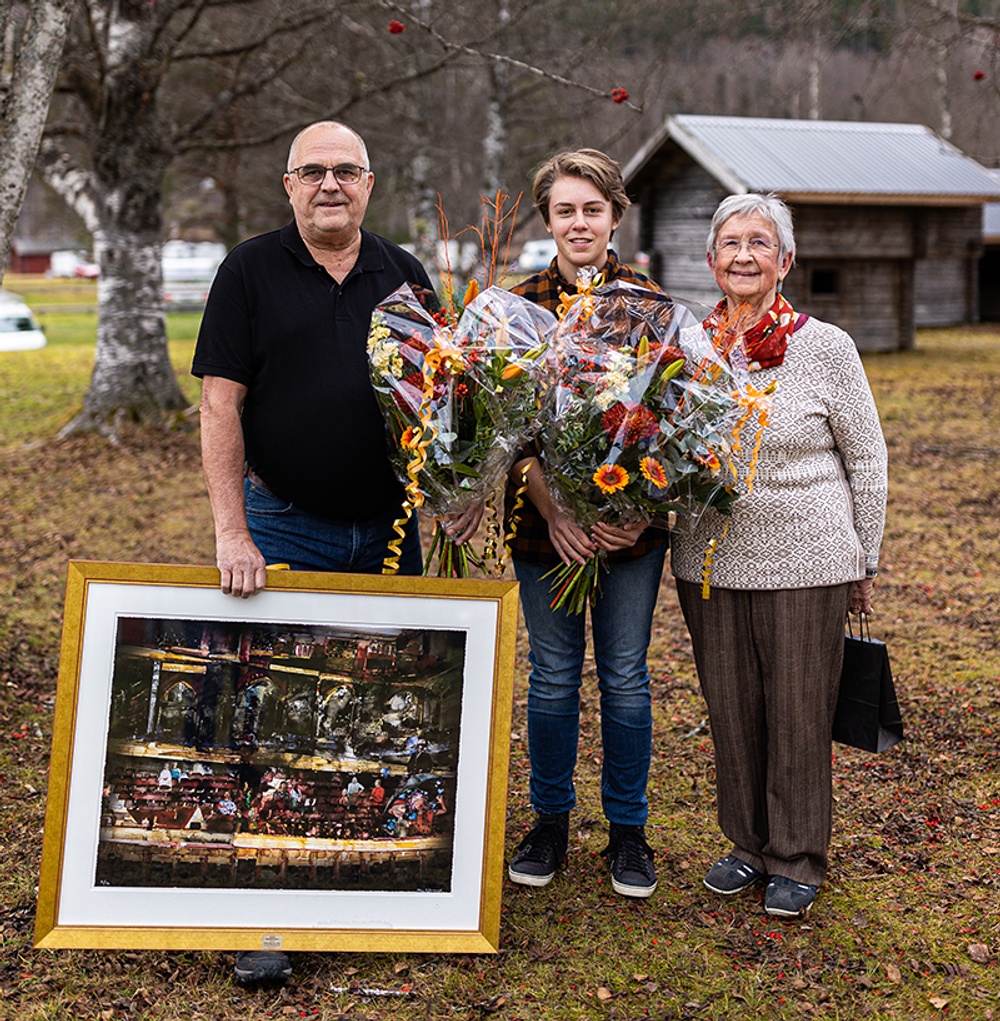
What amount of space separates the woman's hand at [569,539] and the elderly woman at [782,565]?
0.89 ft

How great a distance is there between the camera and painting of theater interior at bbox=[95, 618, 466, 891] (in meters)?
3.00

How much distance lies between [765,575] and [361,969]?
1.54 m

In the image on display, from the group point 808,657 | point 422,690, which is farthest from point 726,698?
point 422,690

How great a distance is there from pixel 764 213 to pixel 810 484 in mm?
753

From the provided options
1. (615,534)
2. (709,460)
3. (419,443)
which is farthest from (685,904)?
(419,443)

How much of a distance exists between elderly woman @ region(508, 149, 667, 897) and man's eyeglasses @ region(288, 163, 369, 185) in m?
0.55

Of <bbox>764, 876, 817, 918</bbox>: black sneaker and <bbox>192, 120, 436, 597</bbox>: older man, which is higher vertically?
<bbox>192, 120, 436, 597</bbox>: older man

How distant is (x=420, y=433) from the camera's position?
113 inches

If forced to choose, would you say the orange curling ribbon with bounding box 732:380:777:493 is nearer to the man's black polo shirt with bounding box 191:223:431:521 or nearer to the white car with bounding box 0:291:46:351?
the man's black polo shirt with bounding box 191:223:431:521

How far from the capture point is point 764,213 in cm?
318

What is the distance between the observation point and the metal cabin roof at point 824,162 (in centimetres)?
1602

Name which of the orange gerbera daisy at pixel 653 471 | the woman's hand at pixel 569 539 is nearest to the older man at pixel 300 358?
the woman's hand at pixel 569 539

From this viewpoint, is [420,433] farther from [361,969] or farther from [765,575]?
[361,969]

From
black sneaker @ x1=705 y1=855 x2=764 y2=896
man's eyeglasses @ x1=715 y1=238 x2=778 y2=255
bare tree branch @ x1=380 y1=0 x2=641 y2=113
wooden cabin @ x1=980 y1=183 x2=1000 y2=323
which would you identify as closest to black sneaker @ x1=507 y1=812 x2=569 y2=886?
black sneaker @ x1=705 y1=855 x2=764 y2=896
